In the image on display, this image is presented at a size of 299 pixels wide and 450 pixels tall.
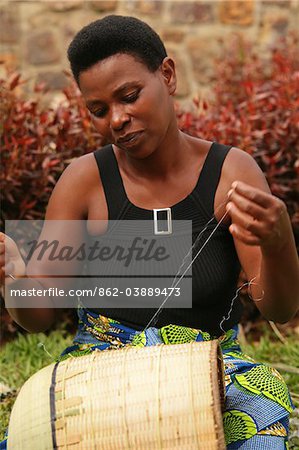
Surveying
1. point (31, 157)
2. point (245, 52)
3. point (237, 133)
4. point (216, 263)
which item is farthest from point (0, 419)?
point (245, 52)

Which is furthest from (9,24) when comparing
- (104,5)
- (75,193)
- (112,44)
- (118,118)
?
(118,118)

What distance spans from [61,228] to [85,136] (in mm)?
1352

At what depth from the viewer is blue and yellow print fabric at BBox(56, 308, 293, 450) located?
204 cm

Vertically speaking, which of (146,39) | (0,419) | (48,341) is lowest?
(48,341)

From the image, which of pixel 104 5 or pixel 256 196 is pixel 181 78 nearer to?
pixel 104 5

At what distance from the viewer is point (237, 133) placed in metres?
3.79

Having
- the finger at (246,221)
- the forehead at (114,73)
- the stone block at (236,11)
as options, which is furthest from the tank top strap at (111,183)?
the stone block at (236,11)

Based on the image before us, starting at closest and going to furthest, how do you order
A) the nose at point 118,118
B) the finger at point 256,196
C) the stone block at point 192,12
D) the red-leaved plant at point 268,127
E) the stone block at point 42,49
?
1. the finger at point 256,196
2. the nose at point 118,118
3. the red-leaved plant at point 268,127
4. the stone block at point 42,49
5. the stone block at point 192,12

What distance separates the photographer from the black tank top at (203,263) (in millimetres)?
2357

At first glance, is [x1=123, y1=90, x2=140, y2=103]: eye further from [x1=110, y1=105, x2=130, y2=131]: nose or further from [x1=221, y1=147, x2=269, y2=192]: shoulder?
[x1=221, y1=147, x2=269, y2=192]: shoulder

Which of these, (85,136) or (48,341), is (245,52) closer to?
(85,136)

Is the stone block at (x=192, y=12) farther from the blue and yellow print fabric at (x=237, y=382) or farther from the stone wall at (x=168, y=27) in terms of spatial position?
the blue and yellow print fabric at (x=237, y=382)

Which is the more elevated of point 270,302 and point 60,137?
point 270,302

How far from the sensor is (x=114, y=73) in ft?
7.23
